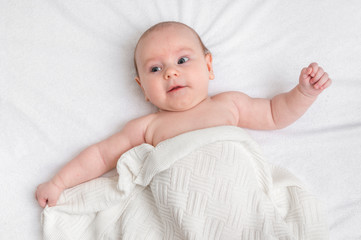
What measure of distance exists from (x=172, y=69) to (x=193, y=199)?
0.51m

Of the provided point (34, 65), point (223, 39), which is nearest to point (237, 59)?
point (223, 39)

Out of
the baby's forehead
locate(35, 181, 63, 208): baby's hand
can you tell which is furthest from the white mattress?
the baby's forehead

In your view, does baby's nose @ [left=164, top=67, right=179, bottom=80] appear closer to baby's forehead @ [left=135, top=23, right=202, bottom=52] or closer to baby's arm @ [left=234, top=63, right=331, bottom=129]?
baby's forehead @ [left=135, top=23, right=202, bottom=52]

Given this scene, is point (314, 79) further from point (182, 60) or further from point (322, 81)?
point (182, 60)

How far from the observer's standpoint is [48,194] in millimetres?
1450

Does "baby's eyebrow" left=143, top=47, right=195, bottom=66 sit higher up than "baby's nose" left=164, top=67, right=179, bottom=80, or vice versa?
"baby's eyebrow" left=143, top=47, right=195, bottom=66

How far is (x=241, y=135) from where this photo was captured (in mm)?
1417

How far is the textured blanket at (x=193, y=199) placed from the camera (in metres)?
1.29

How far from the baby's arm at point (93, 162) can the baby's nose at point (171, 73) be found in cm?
23

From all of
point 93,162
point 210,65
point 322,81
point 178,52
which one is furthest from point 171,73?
point 322,81

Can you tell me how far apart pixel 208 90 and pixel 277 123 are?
1.15ft

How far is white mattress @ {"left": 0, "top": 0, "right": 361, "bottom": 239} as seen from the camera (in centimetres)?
154

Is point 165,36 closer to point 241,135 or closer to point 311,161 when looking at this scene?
point 241,135

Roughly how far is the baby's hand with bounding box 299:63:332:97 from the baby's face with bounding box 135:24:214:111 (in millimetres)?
396
